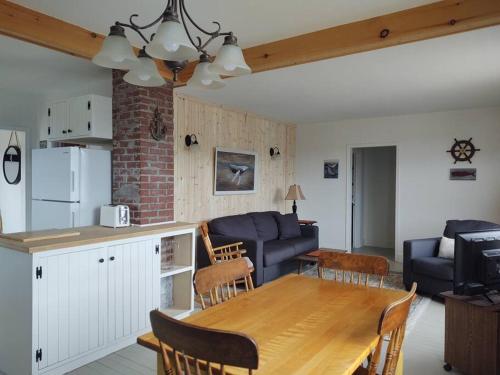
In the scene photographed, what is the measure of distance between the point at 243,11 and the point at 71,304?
2393 millimetres

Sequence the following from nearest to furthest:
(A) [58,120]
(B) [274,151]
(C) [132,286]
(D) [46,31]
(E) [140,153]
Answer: (D) [46,31] < (C) [132,286] < (E) [140,153] < (A) [58,120] < (B) [274,151]

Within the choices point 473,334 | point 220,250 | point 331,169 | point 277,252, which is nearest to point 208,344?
point 473,334

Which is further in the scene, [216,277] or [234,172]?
[234,172]

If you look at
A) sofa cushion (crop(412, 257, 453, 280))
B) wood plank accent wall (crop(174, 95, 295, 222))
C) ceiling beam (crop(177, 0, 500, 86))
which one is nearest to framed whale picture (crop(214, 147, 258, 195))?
wood plank accent wall (crop(174, 95, 295, 222))

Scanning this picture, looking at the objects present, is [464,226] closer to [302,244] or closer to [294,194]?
[302,244]

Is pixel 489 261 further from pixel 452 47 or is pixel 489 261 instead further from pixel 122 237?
pixel 122 237

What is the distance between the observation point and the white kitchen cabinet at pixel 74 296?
8.05 ft

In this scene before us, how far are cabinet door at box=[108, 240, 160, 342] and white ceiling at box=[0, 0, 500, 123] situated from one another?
180 centimetres

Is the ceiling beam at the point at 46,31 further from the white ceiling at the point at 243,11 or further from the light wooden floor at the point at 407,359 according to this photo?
the light wooden floor at the point at 407,359

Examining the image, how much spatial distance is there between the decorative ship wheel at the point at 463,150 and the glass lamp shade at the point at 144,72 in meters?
5.20

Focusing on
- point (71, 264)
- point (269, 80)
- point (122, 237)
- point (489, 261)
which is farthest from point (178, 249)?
point (489, 261)

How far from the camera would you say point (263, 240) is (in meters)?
5.23

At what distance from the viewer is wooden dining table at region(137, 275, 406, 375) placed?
1287 millimetres

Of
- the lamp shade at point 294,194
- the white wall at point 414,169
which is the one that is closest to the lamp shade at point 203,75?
the lamp shade at point 294,194
